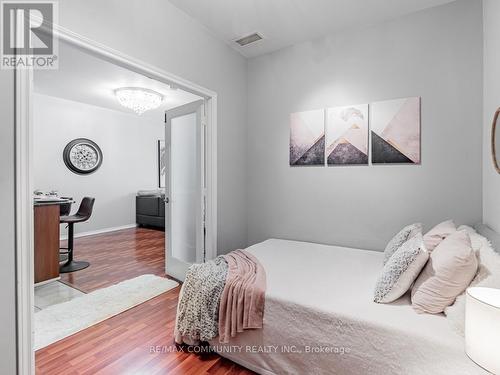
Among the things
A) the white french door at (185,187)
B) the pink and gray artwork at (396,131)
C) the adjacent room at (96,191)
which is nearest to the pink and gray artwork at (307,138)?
the pink and gray artwork at (396,131)

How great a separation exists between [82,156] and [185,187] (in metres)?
3.71

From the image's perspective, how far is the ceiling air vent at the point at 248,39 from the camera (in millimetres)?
2869

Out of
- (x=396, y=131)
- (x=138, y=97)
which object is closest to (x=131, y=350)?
(x=396, y=131)

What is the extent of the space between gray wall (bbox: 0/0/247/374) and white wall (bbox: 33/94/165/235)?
12.8 ft

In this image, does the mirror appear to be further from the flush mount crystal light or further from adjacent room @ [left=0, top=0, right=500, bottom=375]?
the flush mount crystal light

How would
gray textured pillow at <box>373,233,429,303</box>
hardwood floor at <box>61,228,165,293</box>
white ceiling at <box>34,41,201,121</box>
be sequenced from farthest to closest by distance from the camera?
white ceiling at <box>34,41,201,121</box> < hardwood floor at <box>61,228,165,293</box> < gray textured pillow at <box>373,233,429,303</box>

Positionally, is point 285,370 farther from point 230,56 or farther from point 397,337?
point 230,56

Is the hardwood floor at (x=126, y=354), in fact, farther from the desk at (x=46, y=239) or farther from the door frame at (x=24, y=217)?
the desk at (x=46, y=239)

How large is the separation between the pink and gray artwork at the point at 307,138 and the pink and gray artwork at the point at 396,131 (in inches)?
20.7

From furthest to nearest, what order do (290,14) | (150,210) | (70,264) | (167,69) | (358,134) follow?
(150,210)
(70,264)
(358,134)
(290,14)
(167,69)

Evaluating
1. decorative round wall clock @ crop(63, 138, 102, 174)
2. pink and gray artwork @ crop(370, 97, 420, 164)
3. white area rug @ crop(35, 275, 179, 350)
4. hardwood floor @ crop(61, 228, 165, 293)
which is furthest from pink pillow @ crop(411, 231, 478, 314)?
decorative round wall clock @ crop(63, 138, 102, 174)

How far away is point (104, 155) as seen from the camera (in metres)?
5.99

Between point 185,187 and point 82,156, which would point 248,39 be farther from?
point 82,156

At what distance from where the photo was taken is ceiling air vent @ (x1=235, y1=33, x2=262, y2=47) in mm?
2869
